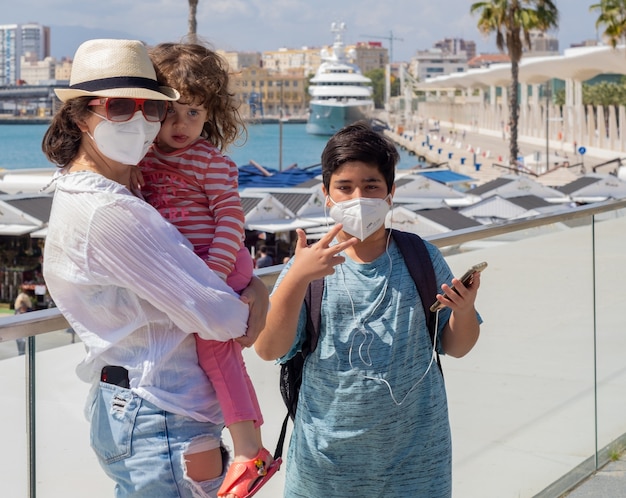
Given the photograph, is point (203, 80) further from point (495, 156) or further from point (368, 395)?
point (495, 156)

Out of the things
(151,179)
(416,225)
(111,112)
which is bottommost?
(416,225)

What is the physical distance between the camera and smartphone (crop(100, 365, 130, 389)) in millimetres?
1973

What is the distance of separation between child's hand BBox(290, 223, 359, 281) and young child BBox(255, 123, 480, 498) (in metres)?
0.12

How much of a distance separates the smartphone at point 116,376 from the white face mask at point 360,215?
25.7 inches

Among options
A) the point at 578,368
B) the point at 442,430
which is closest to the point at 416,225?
the point at 578,368

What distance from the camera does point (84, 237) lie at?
1879 mm

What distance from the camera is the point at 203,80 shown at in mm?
2105

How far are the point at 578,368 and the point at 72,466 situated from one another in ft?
9.23

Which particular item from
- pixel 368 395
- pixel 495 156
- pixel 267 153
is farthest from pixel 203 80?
pixel 267 153

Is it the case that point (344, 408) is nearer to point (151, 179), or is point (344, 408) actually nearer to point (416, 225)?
point (151, 179)

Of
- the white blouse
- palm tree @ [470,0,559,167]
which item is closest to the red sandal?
the white blouse

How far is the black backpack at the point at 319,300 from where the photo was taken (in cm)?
241

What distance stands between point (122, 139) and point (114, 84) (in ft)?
0.38

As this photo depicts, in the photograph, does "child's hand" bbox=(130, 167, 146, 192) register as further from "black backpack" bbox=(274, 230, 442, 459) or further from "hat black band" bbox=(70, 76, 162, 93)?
"black backpack" bbox=(274, 230, 442, 459)
